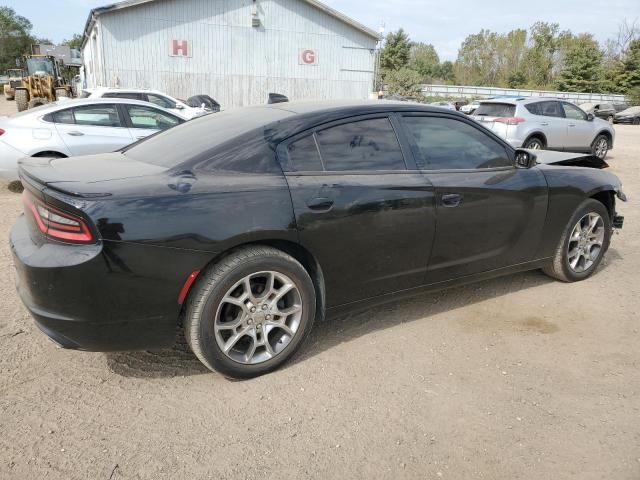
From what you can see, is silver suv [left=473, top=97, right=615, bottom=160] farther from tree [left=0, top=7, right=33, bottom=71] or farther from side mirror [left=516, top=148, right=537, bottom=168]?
tree [left=0, top=7, right=33, bottom=71]

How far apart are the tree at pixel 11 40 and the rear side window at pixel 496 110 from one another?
101m

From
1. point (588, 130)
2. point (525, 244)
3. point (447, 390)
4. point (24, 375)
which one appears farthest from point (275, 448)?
point (588, 130)

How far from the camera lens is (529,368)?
10.7ft

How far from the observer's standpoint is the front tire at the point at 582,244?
14.6 ft

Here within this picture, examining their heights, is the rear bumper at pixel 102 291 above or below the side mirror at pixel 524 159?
below

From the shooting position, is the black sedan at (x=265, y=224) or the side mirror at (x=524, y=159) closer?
the black sedan at (x=265, y=224)

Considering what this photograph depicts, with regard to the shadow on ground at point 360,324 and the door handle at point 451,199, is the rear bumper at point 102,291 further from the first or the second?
the door handle at point 451,199

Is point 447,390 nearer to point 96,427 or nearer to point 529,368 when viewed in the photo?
point 529,368

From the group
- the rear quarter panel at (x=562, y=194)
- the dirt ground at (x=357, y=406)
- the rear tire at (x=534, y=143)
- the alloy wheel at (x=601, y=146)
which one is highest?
the rear quarter panel at (x=562, y=194)

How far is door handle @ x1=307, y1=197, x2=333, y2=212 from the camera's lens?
302 centimetres

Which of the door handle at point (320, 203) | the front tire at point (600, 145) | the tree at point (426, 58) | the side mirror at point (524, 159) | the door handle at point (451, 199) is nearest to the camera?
the door handle at point (320, 203)

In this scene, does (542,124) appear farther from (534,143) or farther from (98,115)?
(98,115)

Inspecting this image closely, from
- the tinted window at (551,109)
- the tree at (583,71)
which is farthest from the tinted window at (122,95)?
the tree at (583,71)

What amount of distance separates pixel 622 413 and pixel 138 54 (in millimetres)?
22713
